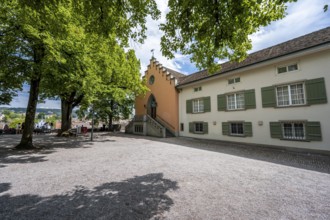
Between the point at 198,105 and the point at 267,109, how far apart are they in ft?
23.1

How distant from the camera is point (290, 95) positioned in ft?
35.1

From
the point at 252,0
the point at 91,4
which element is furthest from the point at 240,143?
the point at 91,4

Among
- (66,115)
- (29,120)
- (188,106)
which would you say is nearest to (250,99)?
(188,106)

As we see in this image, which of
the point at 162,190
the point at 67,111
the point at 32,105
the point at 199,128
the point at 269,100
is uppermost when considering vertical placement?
the point at 269,100

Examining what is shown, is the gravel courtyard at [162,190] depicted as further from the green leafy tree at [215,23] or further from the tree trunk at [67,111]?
the tree trunk at [67,111]

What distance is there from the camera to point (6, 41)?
329 inches

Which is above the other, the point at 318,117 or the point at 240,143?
the point at 318,117

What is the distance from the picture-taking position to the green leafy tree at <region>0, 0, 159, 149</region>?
559 centimetres

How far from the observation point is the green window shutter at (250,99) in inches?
492

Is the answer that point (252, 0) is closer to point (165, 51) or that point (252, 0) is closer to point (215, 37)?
point (215, 37)

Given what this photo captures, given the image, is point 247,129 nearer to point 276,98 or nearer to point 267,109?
point 267,109

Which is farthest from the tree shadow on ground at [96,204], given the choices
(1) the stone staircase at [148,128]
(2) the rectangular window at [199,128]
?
(1) the stone staircase at [148,128]

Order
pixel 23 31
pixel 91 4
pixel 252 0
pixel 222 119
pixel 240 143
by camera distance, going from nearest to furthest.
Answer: pixel 252 0 < pixel 91 4 < pixel 23 31 < pixel 240 143 < pixel 222 119

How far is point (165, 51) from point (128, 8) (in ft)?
7.44
